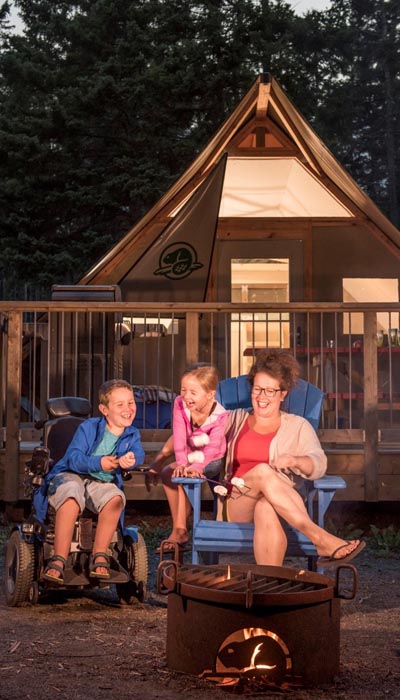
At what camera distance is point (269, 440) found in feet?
16.7

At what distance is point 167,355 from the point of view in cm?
1220

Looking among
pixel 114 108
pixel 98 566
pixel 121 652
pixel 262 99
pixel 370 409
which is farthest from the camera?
pixel 114 108

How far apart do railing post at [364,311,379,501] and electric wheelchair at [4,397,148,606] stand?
2539 millimetres

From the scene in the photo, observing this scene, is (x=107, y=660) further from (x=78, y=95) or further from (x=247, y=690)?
(x=78, y=95)

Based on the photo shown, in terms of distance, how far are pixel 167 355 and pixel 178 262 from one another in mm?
1417

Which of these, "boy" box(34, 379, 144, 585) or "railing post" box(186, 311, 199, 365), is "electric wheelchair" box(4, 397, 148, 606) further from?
"railing post" box(186, 311, 199, 365)

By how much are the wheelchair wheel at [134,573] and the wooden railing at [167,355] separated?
2.29 meters

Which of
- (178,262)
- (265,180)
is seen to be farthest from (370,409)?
(265,180)

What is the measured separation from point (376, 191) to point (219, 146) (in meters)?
24.8

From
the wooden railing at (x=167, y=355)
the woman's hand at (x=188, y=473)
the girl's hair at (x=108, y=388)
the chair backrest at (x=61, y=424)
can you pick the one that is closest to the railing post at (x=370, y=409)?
the wooden railing at (x=167, y=355)

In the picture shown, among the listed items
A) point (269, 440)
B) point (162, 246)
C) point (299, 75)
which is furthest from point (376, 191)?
point (269, 440)

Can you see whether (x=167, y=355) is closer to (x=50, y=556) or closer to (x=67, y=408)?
(x=67, y=408)

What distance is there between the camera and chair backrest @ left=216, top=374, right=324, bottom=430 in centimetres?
573

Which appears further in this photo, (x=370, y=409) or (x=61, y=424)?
(x=370, y=409)
